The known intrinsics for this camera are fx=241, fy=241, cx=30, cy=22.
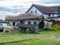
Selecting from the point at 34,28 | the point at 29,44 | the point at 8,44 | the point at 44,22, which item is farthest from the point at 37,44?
the point at 44,22

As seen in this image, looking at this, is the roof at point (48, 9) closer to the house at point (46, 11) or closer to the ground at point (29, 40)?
the house at point (46, 11)

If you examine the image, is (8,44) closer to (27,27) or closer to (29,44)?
(29,44)

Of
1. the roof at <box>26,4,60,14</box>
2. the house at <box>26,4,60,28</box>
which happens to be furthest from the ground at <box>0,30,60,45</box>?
the roof at <box>26,4,60,14</box>

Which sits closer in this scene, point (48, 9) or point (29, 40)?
point (29, 40)

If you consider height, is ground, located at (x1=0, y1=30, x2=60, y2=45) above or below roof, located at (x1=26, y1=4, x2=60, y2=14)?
below

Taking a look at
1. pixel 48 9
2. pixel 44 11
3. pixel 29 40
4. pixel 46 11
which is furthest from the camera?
pixel 48 9

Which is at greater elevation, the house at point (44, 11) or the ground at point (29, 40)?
the house at point (44, 11)

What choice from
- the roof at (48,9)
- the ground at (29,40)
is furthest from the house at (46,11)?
the ground at (29,40)

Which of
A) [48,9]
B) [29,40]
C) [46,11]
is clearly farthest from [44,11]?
[29,40]

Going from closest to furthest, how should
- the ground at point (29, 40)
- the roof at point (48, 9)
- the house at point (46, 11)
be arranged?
the ground at point (29, 40) → the house at point (46, 11) → the roof at point (48, 9)

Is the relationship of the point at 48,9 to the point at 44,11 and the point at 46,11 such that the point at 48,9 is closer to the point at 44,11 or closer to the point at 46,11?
the point at 46,11

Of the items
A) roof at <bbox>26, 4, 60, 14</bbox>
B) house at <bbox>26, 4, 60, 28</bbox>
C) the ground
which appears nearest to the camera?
the ground

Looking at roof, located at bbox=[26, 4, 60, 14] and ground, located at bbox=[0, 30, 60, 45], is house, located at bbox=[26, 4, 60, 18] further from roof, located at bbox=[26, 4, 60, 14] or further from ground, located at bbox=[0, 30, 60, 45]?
ground, located at bbox=[0, 30, 60, 45]

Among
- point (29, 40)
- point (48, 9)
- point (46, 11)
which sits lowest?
point (29, 40)
